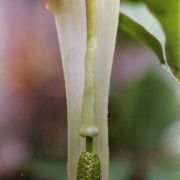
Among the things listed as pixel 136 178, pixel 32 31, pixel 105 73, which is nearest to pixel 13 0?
pixel 32 31

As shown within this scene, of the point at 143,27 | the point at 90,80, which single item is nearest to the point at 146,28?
the point at 143,27

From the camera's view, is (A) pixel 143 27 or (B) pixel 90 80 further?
(A) pixel 143 27

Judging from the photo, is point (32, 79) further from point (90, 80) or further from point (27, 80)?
point (90, 80)

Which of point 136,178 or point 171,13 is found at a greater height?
point 171,13

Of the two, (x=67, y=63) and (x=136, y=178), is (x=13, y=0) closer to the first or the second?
(x=67, y=63)

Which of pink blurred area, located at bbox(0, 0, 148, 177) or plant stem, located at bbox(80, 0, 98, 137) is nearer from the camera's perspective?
plant stem, located at bbox(80, 0, 98, 137)
